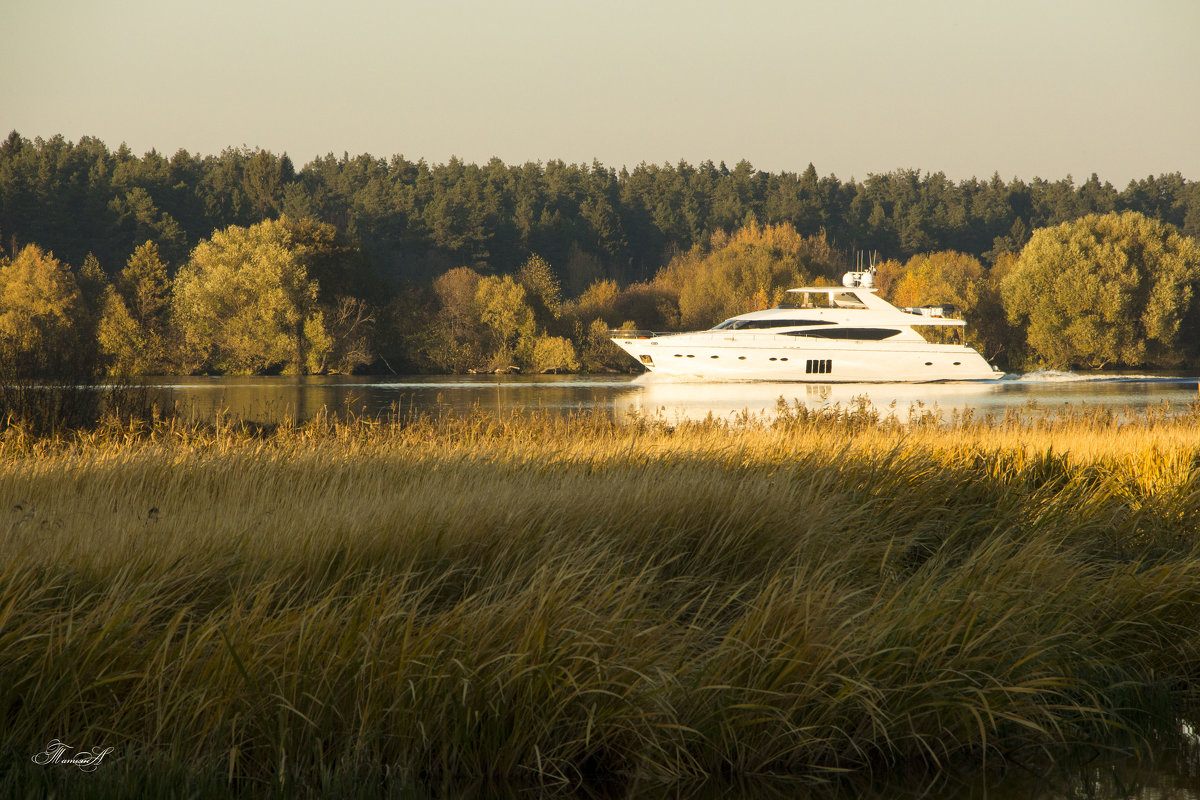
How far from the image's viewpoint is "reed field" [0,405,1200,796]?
4344 mm

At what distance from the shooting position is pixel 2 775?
3957 mm

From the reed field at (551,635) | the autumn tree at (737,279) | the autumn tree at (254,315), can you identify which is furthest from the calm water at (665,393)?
the reed field at (551,635)

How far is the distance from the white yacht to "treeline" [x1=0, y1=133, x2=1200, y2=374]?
488 inches

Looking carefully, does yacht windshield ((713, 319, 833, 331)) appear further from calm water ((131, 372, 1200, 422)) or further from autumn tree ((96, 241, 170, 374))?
autumn tree ((96, 241, 170, 374))

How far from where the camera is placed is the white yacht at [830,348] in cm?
4562

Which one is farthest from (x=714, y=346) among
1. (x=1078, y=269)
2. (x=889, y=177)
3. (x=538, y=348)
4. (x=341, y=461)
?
(x=889, y=177)

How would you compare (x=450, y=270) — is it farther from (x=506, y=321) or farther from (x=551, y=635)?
(x=551, y=635)

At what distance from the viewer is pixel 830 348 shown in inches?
1804

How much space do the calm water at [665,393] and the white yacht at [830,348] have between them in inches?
27.5

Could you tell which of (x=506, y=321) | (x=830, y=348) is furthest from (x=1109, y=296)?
(x=506, y=321)

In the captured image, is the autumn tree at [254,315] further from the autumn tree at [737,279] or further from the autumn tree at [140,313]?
the autumn tree at [737,279]

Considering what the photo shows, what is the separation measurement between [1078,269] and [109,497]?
5709 cm

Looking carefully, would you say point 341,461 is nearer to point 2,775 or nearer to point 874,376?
point 2,775

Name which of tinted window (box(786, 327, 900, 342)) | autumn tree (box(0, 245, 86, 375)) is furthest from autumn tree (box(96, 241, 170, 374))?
tinted window (box(786, 327, 900, 342))
